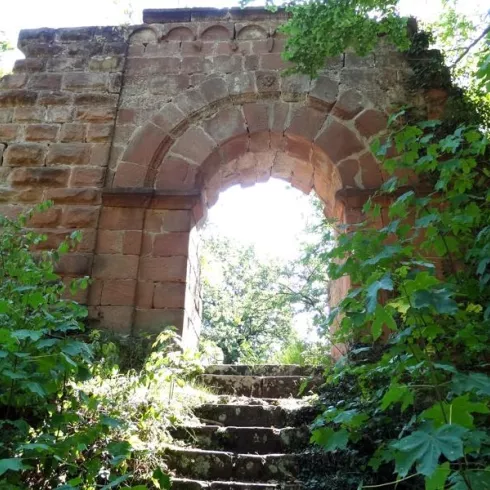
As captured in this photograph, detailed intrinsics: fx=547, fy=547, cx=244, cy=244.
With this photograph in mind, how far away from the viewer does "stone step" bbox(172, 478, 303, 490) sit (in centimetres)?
293

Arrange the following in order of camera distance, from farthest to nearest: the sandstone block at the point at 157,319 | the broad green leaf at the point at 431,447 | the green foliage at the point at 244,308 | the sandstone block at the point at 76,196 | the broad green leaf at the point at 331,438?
the green foliage at the point at 244,308 → the sandstone block at the point at 76,196 → the sandstone block at the point at 157,319 → the broad green leaf at the point at 331,438 → the broad green leaf at the point at 431,447

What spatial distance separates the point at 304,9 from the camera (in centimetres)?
411

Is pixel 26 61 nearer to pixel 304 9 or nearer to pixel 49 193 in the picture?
pixel 49 193

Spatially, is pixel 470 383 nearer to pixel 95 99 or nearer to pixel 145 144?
pixel 145 144

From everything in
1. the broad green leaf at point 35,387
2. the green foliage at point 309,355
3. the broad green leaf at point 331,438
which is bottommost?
the broad green leaf at point 331,438

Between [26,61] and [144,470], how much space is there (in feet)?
16.2

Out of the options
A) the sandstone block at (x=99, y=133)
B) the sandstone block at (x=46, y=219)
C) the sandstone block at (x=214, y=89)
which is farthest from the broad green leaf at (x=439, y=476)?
the sandstone block at (x=99, y=133)

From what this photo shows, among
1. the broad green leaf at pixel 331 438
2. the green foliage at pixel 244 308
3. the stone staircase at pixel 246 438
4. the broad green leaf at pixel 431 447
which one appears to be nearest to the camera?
the broad green leaf at pixel 431 447

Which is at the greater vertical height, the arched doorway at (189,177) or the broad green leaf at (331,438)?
the arched doorway at (189,177)

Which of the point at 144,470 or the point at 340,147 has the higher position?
the point at 340,147

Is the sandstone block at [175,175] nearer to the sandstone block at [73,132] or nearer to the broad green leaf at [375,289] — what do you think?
the sandstone block at [73,132]

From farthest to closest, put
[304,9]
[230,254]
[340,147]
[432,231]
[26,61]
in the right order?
[230,254] → [26,61] → [340,147] → [304,9] → [432,231]

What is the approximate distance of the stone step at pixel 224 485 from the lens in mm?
2926

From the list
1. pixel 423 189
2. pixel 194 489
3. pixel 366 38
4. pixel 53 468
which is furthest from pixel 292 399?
pixel 366 38
